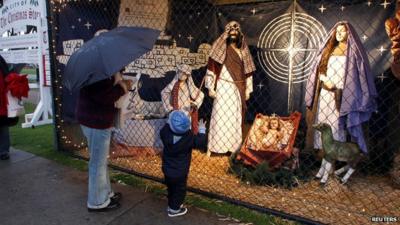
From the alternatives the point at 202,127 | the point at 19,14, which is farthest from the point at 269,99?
the point at 19,14

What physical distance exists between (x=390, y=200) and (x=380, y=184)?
1.87 feet

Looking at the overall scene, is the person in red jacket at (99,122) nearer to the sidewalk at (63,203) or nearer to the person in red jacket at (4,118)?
the sidewalk at (63,203)

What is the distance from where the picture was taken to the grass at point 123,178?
11.4ft

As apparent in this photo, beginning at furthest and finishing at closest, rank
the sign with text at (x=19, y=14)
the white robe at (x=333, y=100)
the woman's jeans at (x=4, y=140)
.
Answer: the sign with text at (x=19, y=14), the woman's jeans at (x=4, y=140), the white robe at (x=333, y=100)

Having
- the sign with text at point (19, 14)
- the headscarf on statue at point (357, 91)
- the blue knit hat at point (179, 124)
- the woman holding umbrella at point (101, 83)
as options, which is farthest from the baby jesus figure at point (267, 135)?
the sign with text at point (19, 14)

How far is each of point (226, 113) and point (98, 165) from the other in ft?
8.07

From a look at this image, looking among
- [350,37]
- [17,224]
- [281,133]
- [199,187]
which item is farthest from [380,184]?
[17,224]

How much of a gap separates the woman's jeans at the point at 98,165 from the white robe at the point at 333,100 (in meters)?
2.74

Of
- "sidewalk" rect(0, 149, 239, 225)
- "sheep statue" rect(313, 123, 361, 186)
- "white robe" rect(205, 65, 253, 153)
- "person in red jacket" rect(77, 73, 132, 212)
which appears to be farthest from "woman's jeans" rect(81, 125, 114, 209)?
"sheep statue" rect(313, 123, 361, 186)

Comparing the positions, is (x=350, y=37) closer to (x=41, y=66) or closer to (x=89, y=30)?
(x=89, y=30)

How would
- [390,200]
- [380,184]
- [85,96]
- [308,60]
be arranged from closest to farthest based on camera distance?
1. [85,96]
2. [390,200]
3. [380,184]
4. [308,60]

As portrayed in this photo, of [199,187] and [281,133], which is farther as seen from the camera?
[281,133]

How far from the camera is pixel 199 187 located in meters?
4.25

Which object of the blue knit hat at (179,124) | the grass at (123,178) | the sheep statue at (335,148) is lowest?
the grass at (123,178)
